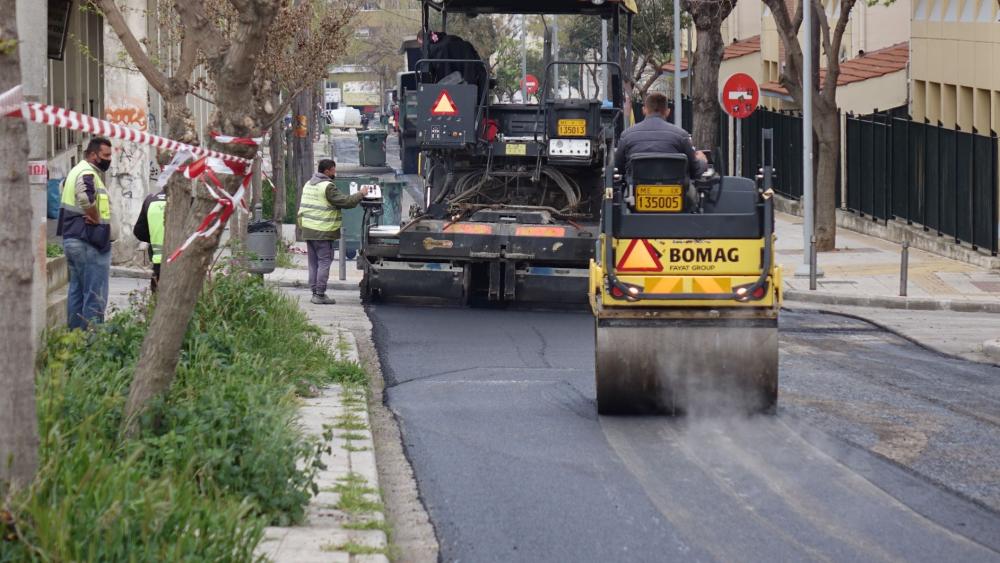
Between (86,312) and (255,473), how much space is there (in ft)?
18.1

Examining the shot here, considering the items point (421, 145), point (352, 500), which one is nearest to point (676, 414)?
point (352, 500)

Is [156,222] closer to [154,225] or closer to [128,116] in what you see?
[154,225]

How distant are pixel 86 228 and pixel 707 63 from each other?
1707 cm

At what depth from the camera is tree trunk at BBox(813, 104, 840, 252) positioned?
24625 mm

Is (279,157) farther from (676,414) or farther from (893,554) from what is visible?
(893,554)

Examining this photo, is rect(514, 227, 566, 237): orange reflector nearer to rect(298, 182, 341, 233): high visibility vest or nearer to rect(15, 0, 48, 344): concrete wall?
rect(298, 182, 341, 233): high visibility vest

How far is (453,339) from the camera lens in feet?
48.4

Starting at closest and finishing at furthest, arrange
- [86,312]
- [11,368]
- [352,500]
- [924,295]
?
1. [11,368]
2. [352,500]
3. [86,312]
4. [924,295]

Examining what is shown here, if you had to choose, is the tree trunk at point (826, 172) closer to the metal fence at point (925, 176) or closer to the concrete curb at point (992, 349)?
the metal fence at point (925, 176)

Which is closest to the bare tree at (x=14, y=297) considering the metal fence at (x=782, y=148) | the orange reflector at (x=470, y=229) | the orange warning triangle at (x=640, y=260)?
the orange warning triangle at (x=640, y=260)

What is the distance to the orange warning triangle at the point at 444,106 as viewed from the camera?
55.8ft

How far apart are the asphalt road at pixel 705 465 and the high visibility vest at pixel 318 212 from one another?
476 centimetres

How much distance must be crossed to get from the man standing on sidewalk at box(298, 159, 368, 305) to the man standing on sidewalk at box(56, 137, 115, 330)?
5.26 metres

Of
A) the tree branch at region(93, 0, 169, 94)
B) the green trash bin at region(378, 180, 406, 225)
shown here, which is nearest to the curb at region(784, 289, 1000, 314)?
the tree branch at region(93, 0, 169, 94)
